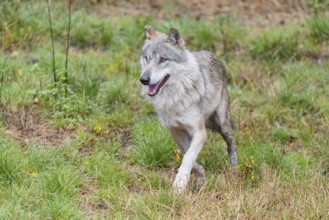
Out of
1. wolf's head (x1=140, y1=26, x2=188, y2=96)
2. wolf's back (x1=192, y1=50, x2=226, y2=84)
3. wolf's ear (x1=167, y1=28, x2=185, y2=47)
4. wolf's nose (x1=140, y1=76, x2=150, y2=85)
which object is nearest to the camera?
wolf's nose (x1=140, y1=76, x2=150, y2=85)

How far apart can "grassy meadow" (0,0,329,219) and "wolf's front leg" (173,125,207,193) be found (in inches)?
6.3

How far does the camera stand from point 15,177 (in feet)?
21.2

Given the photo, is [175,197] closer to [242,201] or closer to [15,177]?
[242,201]

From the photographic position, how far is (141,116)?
8.73 metres

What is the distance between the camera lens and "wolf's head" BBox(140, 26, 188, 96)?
21.1 feet

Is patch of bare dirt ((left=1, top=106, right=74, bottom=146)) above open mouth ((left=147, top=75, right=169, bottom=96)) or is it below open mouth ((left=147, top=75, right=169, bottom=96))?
below

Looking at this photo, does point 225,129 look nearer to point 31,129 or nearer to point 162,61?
point 162,61

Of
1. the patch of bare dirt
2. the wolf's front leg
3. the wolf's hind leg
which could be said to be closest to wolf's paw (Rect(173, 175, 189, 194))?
the wolf's front leg

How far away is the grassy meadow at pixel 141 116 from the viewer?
6.03 metres

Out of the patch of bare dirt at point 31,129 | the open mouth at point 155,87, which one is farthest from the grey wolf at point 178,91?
the patch of bare dirt at point 31,129

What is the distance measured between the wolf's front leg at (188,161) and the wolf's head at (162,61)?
2.01 feet

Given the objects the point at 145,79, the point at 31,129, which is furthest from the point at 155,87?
the point at 31,129

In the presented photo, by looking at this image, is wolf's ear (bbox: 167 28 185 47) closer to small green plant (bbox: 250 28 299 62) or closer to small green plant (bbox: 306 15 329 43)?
small green plant (bbox: 250 28 299 62)

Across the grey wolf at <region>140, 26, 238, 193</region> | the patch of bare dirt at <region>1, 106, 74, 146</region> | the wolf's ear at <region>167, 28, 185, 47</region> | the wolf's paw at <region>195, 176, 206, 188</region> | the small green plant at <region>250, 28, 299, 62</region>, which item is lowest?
the patch of bare dirt at <region>1, 106, 74, 146</region>
